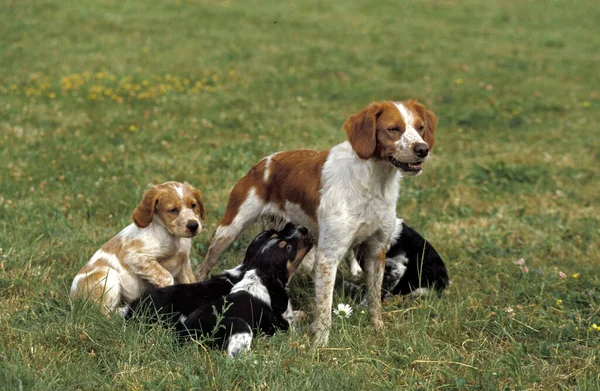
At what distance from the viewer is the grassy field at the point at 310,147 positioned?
4207 millimetres

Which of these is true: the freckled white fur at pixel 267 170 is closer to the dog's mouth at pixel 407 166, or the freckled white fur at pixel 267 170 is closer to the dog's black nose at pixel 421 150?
the dog's mouth at pixel 407 166

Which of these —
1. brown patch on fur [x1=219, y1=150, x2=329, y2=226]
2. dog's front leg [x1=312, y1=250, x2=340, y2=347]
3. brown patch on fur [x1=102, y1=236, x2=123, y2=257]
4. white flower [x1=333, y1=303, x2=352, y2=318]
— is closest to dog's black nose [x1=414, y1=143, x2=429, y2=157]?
brown patch on fur [x1=219, y1=150, x2=329, y2=226]

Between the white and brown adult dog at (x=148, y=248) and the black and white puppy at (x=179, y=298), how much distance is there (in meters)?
0.35

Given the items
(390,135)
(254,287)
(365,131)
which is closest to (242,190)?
(254,287)

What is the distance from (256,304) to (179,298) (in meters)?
0.56

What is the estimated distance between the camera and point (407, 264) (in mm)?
5773

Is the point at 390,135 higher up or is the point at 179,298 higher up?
the point at 390,135

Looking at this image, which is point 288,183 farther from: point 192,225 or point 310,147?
point 310,147

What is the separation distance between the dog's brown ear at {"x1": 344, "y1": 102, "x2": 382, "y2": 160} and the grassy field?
1.25 meters

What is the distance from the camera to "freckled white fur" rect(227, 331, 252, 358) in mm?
4188

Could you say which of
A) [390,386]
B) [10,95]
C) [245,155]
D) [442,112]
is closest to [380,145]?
[390,386]

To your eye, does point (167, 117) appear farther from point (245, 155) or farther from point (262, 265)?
point (262, 265)

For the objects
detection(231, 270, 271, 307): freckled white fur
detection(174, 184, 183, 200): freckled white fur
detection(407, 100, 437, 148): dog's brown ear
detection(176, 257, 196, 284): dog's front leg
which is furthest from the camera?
detection(176, 257, 196, 284): dog's front leg

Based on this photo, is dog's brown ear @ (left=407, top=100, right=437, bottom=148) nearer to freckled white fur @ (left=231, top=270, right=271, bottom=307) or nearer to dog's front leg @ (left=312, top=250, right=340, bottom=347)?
dog's front leg @ (left=312, top=250, right=340, bottom=347)
